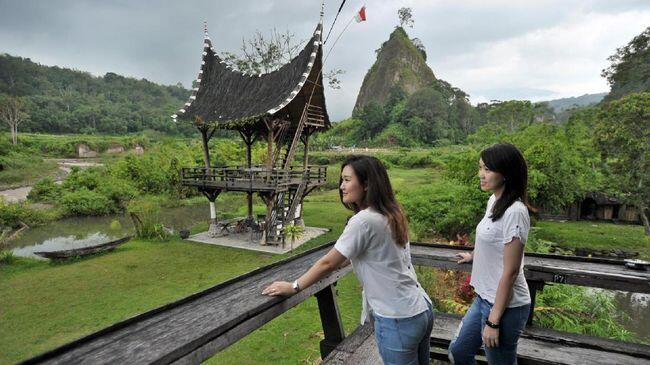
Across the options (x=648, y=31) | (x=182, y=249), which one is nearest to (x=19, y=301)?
(x=182, y=249)

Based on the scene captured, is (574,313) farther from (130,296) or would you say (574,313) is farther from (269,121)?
(269,121)

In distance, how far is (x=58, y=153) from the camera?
41.2 metres

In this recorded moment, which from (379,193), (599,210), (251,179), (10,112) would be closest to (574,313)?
(379,193)

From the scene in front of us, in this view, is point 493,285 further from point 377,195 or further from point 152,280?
point 152,280

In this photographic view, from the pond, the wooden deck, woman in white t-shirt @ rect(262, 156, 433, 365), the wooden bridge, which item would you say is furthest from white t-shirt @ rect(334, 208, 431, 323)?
the pond

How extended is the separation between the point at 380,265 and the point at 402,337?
362 millimetres

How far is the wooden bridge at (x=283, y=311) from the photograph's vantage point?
1.46 metres

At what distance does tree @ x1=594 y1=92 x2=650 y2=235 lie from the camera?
13.6 metres

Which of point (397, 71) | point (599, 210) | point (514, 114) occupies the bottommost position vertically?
point (599, 210)

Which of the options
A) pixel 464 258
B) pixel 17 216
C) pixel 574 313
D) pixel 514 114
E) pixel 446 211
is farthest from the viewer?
pixel 514 114

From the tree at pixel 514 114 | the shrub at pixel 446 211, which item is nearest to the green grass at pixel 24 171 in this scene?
the shrub at pixel 446 211

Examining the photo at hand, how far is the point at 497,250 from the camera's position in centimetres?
198

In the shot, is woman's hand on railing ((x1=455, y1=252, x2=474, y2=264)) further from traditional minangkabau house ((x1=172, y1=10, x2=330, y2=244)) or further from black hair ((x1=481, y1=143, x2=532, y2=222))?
traditional minangkabau house ((x1=172, y1=10, x2=330, y2=244))

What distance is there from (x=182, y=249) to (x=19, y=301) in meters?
4.58
